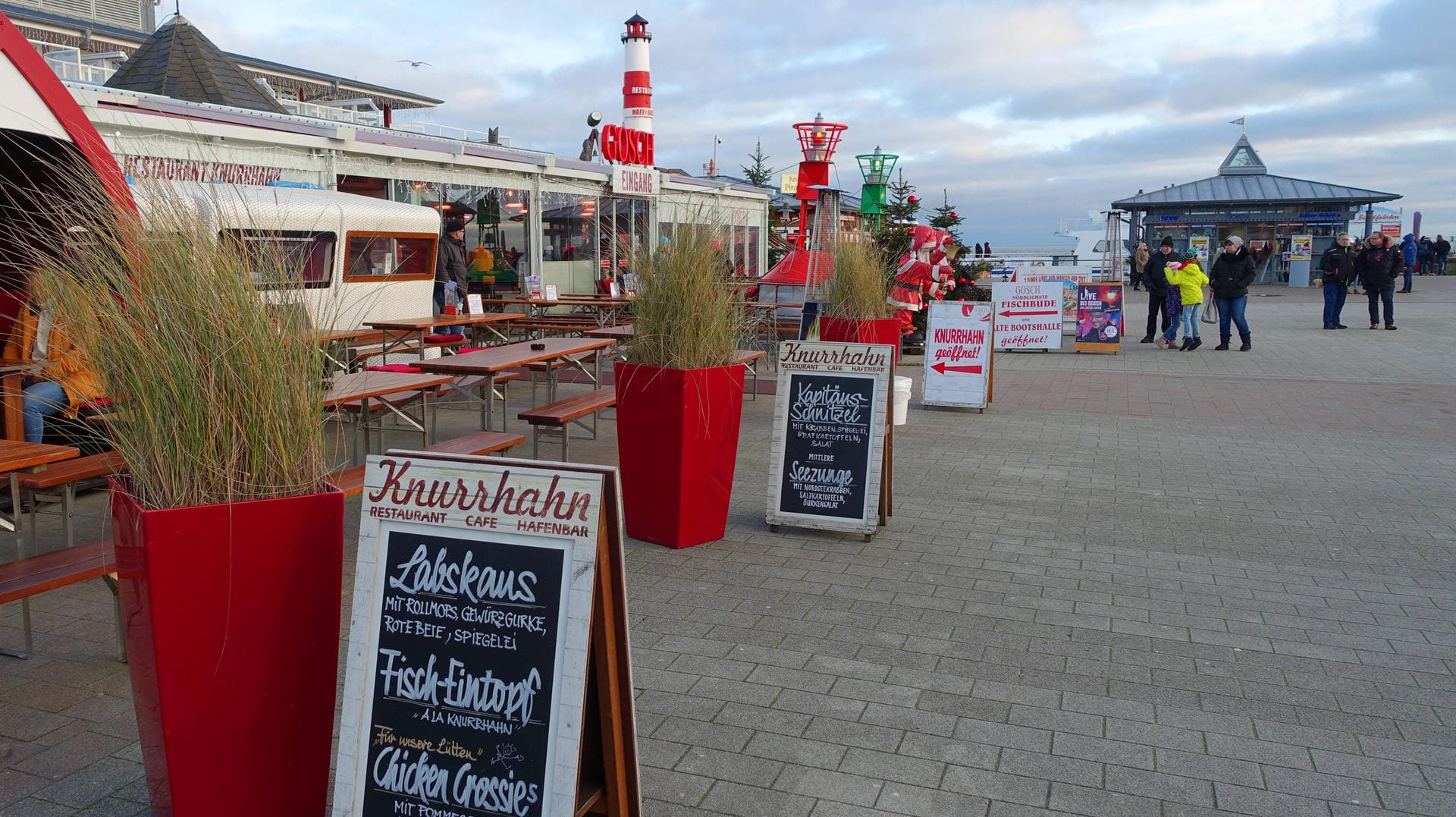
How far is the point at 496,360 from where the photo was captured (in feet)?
23.4

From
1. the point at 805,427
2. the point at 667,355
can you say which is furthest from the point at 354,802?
the point at 805,427

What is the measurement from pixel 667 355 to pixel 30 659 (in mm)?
2979

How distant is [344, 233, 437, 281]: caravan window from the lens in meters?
10.4

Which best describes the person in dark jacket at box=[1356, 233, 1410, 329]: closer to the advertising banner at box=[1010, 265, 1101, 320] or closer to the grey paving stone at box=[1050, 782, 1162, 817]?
the advertising banner at box=[1010, 265, 1101, 320]

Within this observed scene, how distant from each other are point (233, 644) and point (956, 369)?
8.33m

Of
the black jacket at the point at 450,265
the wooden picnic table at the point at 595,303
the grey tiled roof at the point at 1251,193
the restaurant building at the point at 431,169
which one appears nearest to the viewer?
the restaurant building at the point at 431,169

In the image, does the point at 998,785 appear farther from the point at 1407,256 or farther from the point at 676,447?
the point at 1407,256

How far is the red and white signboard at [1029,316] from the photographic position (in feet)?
52.2

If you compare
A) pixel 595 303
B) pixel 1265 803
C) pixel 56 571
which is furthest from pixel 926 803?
pixel 595 303

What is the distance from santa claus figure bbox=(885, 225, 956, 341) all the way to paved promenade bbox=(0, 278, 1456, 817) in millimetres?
4636

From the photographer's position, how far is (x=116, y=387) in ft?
8.44

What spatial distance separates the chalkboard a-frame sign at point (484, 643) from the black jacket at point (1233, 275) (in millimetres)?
14774

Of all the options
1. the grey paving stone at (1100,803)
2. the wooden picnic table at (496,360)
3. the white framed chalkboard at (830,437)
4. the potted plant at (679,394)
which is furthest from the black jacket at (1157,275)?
the grey paving stone at (1100,803)

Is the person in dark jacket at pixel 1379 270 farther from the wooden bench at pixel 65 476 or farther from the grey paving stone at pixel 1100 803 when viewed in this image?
the wooden bench at pixel 65 476
